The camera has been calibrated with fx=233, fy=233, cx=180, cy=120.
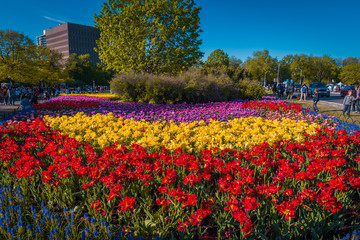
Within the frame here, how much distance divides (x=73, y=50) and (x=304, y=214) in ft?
461

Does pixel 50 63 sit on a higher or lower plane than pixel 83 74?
higher

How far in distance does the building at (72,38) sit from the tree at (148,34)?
4514 inches

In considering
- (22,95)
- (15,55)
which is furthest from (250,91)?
(15,55)

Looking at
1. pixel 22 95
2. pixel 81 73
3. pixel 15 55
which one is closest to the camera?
pixel 22 95

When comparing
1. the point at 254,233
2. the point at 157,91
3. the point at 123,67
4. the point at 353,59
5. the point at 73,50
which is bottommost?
the point at 254,233

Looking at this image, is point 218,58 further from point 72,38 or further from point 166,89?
point 72,38

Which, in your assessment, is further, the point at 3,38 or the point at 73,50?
the point at 73,50

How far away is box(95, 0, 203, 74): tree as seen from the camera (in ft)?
63.4

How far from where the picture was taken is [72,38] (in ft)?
407

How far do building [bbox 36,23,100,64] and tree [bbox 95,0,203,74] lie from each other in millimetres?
114652

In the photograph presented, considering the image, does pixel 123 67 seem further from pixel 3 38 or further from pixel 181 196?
pixel 3 38

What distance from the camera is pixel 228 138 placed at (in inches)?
179

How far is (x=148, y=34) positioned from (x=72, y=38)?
12282 cm

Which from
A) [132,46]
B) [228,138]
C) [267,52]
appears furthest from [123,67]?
[267,52]
